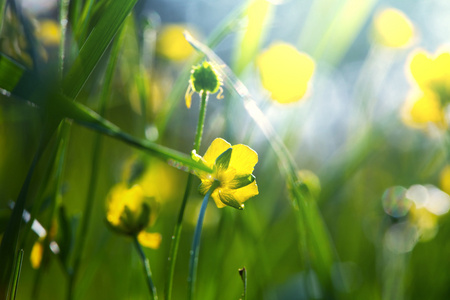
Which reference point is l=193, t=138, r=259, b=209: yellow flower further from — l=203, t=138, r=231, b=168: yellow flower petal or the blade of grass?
the blade of grass

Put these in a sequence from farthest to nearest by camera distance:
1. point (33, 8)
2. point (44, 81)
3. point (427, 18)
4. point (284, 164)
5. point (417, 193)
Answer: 1. point (427, 18)
2. point (417, 193)
3. point (33, 8)
4. point (284, 164)
5. point (44, 81)

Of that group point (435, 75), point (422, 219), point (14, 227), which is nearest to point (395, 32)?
point (435, 75)

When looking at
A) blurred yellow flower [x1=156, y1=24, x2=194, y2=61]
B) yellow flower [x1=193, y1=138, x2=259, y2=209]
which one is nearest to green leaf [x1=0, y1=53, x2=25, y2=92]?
yellow flower [x1=193, y1=138, x2=259, y2=209]

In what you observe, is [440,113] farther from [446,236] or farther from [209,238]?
[209,238]

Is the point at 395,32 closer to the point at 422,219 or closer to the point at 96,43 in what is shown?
the point at 422,219

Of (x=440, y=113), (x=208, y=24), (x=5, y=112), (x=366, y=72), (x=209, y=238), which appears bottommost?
(x=209, y=238)

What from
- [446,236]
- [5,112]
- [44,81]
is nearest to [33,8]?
[5,112]

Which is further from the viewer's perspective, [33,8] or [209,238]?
[209,238]
